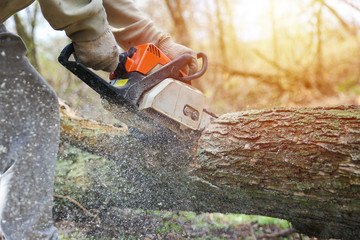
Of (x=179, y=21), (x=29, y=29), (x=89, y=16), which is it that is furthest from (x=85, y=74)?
(x=179, y=21)

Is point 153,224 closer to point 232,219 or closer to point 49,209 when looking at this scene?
point 232,219

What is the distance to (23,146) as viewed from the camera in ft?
4.95

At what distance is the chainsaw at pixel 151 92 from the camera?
193 cm

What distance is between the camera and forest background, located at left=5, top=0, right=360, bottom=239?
599 centimetres

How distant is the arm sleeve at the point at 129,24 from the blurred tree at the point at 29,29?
284 cm

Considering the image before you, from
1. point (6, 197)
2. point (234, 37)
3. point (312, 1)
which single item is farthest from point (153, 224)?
point (234, 37)

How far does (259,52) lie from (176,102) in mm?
5605

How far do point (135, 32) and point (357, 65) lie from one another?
20.6 feet

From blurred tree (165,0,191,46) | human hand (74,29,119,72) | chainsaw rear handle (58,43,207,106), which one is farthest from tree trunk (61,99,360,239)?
blurred tree (165,0,191,46)

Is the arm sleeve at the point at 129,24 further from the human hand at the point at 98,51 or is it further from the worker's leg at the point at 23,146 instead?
the worker's leg at the point at 23,146

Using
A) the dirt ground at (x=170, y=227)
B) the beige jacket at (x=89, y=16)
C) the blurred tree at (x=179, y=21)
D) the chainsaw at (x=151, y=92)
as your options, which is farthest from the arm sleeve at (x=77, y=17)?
the blurred tree at (x=179, y=21)

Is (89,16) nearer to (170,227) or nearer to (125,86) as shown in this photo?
(125,86)

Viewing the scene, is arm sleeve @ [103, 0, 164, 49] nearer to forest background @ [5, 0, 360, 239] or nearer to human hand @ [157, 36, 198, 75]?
human hand @ [157, 36, 198, 75]

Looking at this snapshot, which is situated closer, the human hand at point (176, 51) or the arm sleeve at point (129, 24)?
the arm sleeve at point (129, 24)
